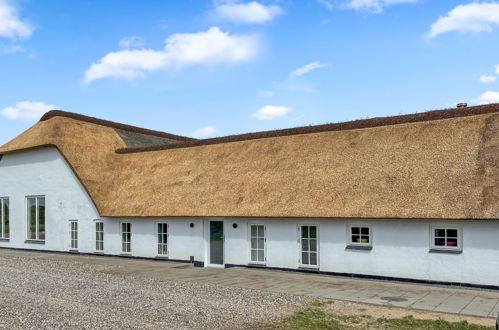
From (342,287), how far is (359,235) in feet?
7.35

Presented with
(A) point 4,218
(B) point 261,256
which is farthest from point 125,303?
(A) point 4,218

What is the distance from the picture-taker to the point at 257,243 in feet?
56.8

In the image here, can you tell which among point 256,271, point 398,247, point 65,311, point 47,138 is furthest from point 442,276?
point 47,138

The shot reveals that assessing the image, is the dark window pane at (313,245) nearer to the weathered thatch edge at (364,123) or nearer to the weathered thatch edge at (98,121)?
the weathered thatch edge at (364,123)

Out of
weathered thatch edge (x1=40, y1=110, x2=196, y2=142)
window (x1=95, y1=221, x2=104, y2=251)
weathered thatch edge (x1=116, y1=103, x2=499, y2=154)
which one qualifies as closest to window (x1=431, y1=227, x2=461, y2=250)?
weathered thatch edge (x1=116, y1=103, x2=499, y2=154)

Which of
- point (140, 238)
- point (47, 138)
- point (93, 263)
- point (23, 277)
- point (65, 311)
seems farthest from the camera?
point (47, 138)

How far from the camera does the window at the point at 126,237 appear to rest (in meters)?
21.2

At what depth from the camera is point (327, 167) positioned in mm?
16672

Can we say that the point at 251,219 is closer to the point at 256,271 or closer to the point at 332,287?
the point at 256,271

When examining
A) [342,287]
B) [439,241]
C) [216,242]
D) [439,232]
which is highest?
[439,232]

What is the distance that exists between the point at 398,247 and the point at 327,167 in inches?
Answer: 150

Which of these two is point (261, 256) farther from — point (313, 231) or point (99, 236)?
point (99, 236)

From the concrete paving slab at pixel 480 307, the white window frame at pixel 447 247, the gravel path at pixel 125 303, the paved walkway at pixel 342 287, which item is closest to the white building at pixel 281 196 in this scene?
the white window frame at pixel 447 247

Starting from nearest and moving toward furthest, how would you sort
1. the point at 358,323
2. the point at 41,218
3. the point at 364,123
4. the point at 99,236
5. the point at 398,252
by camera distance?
the point at 358,323 → the point at 398,252 → the point at 364,123 → the point at 99,236 → the point at 41,218
